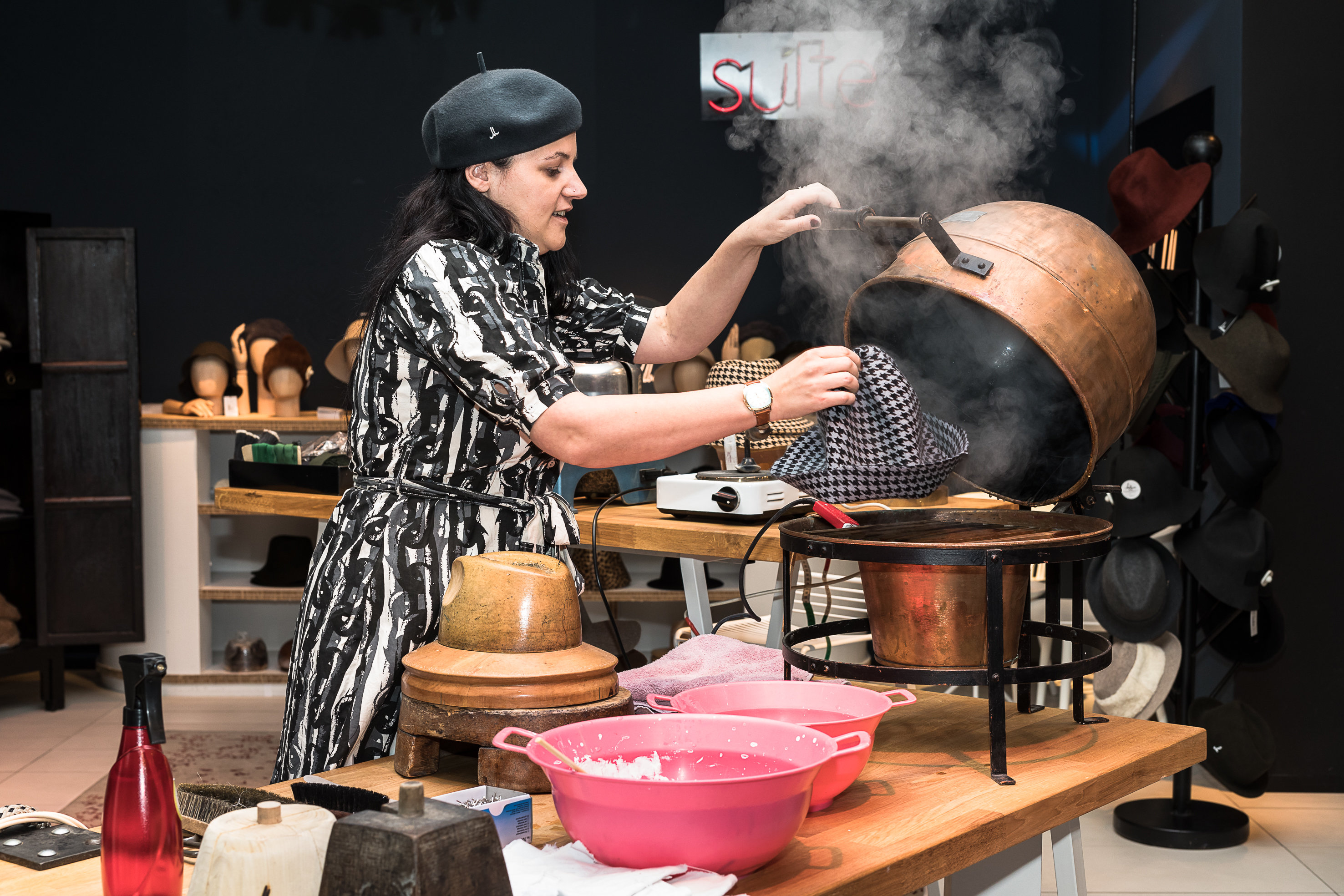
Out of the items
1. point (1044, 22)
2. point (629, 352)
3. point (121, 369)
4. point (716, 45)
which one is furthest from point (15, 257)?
point (1044, 22)

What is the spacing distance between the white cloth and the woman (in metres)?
0.55

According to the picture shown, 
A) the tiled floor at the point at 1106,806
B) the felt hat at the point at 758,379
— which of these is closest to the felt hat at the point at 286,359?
the tiled floor at the point at 1106,806

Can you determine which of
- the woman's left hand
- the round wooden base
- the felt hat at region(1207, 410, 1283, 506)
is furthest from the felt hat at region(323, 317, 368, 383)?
the round wooden base

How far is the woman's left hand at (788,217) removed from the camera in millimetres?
1666

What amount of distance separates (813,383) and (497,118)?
578 mm

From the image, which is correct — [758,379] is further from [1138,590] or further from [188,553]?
[188,553]

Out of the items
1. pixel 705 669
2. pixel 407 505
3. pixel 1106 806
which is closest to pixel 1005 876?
pixel 705 669

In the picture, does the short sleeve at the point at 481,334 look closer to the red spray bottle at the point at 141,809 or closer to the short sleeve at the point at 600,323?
the short sleeve at the point at 600,323

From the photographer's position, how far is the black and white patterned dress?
1486 mm

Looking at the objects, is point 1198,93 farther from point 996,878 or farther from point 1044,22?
point 996,878

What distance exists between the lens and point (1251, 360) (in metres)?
3.25

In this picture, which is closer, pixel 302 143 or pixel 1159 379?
pixel 1159 379

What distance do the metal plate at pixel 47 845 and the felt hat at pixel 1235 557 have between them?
116 inches

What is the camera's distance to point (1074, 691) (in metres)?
1.49
